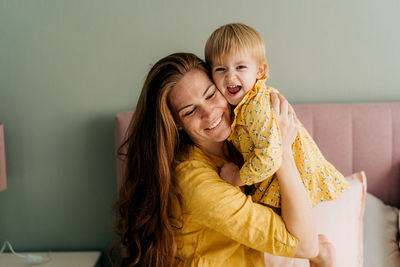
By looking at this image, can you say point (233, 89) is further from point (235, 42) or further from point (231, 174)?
point (231, 174)

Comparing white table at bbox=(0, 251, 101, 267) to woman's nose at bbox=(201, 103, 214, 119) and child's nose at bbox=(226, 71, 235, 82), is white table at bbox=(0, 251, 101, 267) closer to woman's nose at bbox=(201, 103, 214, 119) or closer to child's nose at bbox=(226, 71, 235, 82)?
woman's nose at bbox=(201, 103, 214, 119)

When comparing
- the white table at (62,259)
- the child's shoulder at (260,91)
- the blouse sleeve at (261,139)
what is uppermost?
the child's shoulder at (260,91)

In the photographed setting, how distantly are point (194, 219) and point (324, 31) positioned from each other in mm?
1299

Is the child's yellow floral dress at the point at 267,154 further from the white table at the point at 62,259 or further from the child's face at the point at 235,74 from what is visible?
the white table at the point at 62,259

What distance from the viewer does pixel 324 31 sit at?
1.91m

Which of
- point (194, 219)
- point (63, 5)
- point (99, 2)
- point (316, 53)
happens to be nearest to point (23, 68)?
point (63, 5)

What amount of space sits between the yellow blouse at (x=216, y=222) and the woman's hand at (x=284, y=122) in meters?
0.24

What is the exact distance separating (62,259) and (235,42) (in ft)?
5.29

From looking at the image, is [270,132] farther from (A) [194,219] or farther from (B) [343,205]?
(B) [343,205]

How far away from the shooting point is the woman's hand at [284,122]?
122 centimetres

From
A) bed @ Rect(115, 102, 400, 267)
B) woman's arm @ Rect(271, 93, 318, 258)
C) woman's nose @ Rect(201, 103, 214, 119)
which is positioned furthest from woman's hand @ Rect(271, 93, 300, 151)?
bed @ Rect(115, 102, 400, 267)

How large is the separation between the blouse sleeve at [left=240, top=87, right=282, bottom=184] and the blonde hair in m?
0.16

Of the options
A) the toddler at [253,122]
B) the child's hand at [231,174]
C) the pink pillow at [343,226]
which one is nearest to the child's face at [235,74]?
the toddler at [253,122]

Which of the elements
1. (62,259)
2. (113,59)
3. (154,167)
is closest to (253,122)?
(154,167)
